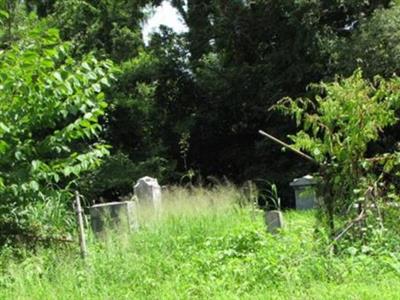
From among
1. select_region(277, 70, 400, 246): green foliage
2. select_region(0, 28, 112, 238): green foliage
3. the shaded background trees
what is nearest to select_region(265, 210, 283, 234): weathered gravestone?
select_region(277, 70, 400, 246): green foliage

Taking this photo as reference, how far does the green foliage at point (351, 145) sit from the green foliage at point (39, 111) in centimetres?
228

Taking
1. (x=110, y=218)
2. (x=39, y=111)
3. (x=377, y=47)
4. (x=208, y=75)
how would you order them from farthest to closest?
(x=208, y=75) → (x=377, y=47) → (x=110, y=218) → (x=39, y=111)

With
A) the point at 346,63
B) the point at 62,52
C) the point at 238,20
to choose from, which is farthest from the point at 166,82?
the point at 62,52

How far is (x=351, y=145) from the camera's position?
253 inches

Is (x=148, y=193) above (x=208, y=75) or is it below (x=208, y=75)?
below

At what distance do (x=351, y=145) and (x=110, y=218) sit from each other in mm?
2717

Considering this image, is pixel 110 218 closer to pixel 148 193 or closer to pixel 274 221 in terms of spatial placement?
pixel 274 221

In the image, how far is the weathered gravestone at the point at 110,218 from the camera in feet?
22.0

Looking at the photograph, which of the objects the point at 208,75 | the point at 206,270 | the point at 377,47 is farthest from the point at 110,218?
the point at 208,75

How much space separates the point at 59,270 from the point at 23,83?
1.75 meters

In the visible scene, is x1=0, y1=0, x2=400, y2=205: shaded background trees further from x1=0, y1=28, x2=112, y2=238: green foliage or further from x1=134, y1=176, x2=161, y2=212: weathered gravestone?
x1=0, y1=28, x2=112, y2=238: green foliage

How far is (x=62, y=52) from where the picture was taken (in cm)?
616

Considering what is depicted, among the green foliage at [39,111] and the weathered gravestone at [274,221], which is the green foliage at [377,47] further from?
the green foliage at [39,111]

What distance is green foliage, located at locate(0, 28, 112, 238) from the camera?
5641 mm
